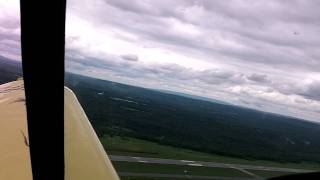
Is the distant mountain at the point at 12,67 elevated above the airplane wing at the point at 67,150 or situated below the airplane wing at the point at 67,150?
above

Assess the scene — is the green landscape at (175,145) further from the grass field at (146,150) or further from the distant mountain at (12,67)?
the distant mountain at (12,67)

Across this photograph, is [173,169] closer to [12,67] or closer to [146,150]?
[146,150]

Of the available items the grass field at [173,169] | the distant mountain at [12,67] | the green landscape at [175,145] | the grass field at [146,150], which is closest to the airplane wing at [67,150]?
the distant mountain at [12,67]

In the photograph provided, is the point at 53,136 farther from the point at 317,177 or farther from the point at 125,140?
the point at 125,140

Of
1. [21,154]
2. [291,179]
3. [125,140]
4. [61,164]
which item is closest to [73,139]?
[21,154]

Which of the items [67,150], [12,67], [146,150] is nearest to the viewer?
[67,150]

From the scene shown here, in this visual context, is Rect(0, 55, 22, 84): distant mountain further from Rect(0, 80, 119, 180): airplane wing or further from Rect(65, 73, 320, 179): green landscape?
Rect(65, 73, 320, 179): green landscape

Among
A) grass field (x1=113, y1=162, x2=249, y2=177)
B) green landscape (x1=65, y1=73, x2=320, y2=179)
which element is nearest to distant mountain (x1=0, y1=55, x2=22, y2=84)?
grass field (x1=113, y1=162, x2=249, y2=177)

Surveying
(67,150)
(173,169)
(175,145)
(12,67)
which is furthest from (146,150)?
(67,150)
